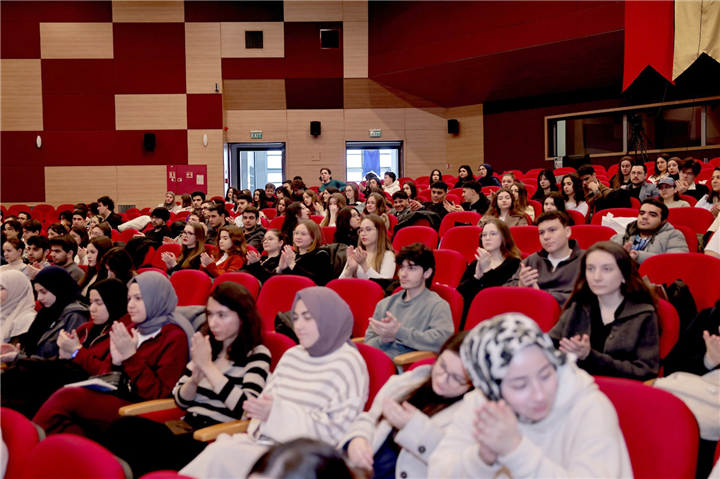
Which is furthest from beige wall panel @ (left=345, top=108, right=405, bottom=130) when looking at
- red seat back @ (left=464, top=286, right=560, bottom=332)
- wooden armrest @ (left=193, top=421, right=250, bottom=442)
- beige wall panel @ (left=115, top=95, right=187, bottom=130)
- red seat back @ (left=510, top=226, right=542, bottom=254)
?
wooden armrest @ (left=193, top=421, right=250, bottom=442)

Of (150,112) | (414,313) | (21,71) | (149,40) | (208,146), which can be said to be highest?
(149,40)

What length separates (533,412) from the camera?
48.3 inches

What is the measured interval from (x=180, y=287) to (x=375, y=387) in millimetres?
2051

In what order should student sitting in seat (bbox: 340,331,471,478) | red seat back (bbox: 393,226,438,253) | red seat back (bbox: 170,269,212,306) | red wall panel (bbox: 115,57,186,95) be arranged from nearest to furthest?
student sitting in seat (bbox: 340,331,471,478) < red seat back (bbox: 170,269,212,306) < red seat back (bbox: 393,226,438,253) < red wall panel (bbox: 115,57,186,95)

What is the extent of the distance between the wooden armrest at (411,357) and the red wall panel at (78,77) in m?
10.6

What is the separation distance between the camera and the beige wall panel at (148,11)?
438 inches

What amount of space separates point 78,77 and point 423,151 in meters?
6.75

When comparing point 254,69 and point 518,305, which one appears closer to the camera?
point 518,305

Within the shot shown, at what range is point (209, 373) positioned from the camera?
2090 mm

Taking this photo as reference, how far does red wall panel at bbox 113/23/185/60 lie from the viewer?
11.1 m

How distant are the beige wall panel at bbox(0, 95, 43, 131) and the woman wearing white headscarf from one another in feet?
30.1

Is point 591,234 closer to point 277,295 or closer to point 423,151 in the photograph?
point 277,295

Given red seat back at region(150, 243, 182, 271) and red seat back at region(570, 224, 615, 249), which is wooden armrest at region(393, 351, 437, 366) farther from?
red seat back at region(150, 243, 182, 271)

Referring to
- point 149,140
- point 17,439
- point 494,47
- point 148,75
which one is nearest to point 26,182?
point 149,140
